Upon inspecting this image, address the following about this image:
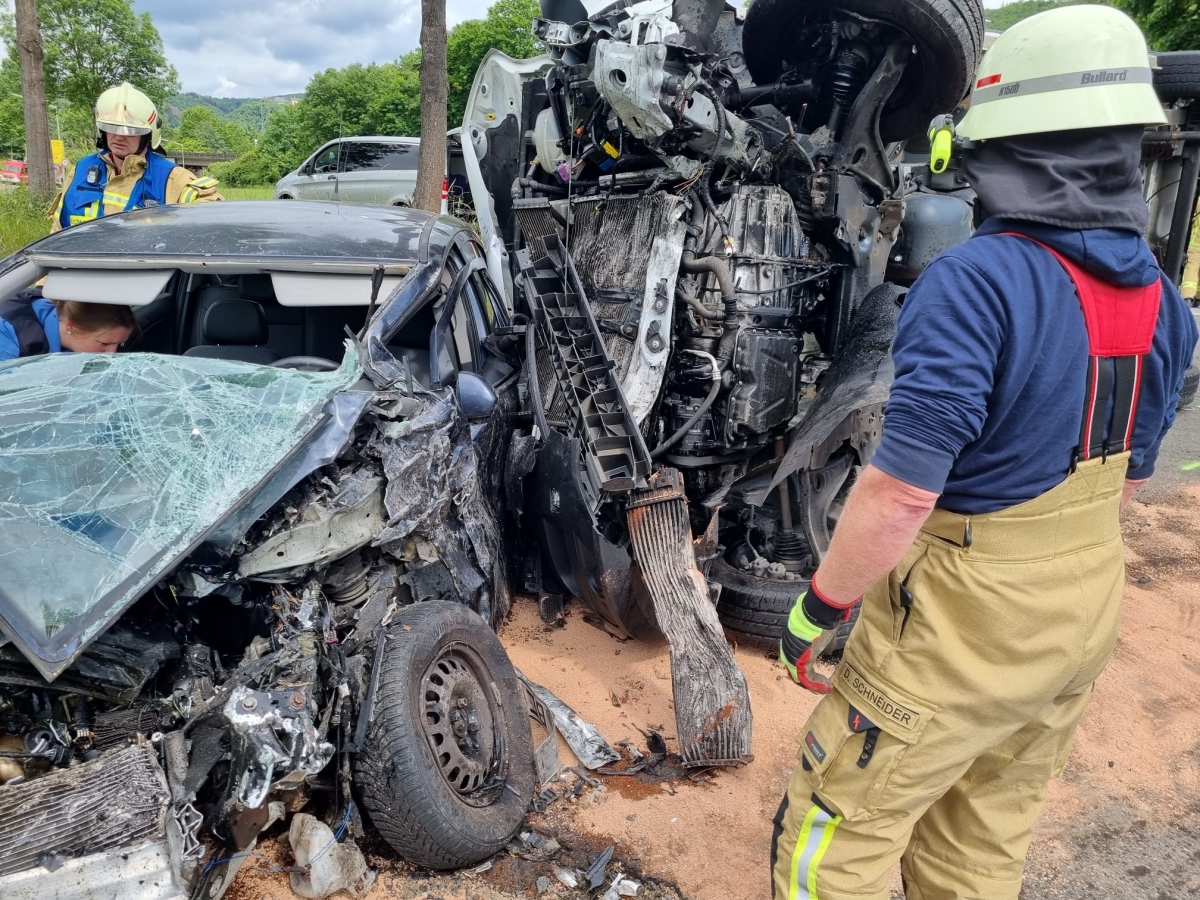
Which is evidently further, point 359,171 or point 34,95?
point 359,171

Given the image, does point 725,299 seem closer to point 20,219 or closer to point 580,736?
point 580,736

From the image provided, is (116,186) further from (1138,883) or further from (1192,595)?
(1192,595)

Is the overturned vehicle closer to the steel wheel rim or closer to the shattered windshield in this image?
the steel wheel rim

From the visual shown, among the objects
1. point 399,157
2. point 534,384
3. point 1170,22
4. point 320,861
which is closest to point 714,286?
point 534,384

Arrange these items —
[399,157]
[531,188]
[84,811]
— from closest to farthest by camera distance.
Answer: [84,811], [531,188], [399,157]

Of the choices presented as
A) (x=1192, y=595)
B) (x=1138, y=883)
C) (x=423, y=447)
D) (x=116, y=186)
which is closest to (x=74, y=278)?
(x=423, y=447)

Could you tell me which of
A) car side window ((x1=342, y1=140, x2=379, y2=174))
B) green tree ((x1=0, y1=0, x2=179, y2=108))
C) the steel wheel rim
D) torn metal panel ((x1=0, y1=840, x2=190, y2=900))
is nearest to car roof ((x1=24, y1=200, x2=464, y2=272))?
the steel wheel rim

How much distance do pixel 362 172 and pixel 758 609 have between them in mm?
11596

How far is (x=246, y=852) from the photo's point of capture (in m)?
1.84

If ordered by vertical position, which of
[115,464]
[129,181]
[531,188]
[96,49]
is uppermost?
[96,49]

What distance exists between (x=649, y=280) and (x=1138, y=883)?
2.87 meters

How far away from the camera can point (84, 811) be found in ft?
5.32

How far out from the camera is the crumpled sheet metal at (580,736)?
2941mm

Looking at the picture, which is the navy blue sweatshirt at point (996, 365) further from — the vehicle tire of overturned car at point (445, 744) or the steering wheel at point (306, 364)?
the steering wheel at point (306, 364)
